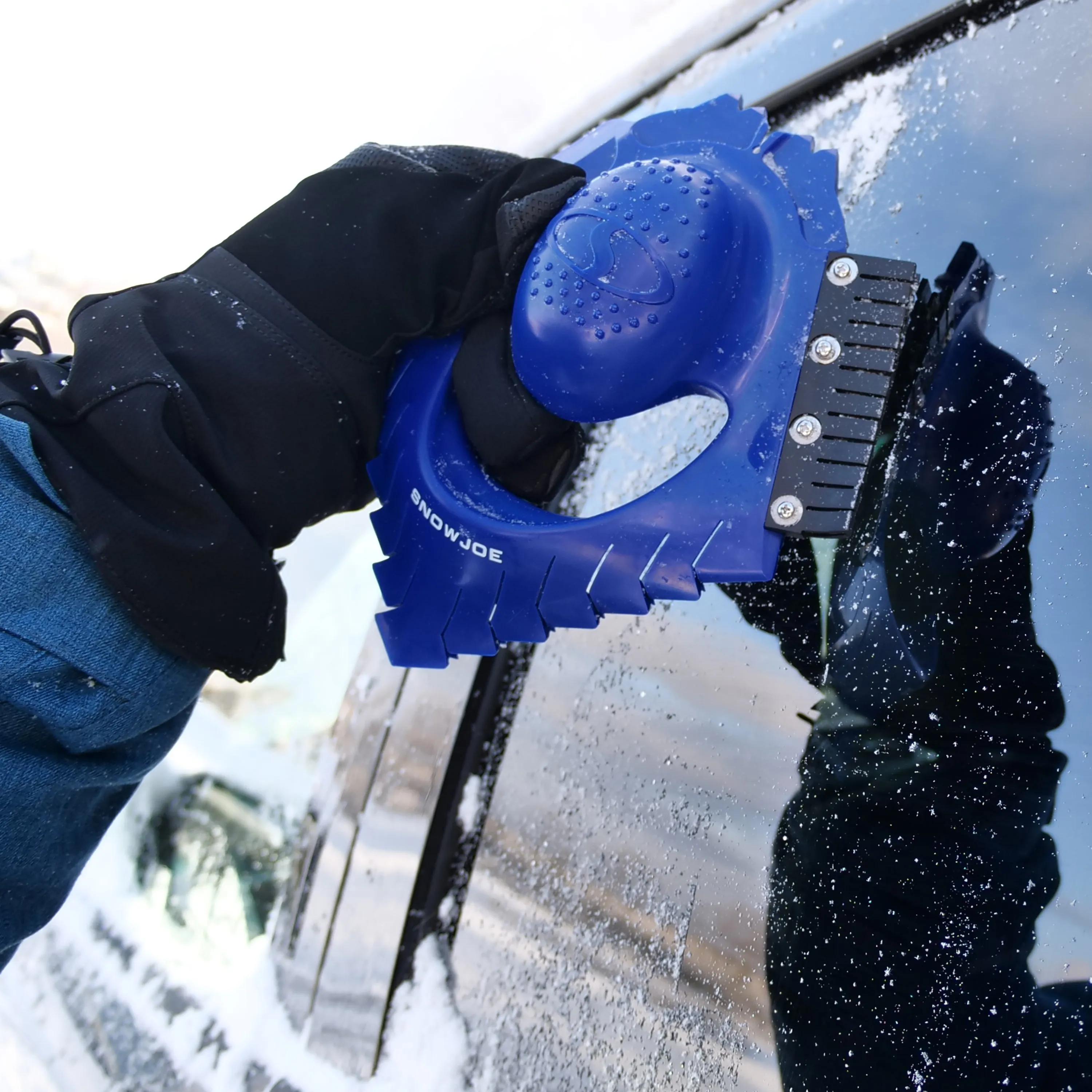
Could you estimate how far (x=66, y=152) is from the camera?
2066 mm

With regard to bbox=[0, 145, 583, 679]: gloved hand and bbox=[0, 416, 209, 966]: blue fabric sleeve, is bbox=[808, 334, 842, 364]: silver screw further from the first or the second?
bbox=[0, 416, 209, 966]: blue fabric sleeve

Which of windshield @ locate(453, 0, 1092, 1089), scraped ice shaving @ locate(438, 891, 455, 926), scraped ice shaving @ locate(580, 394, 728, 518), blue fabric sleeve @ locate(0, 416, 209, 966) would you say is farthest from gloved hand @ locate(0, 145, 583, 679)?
scraped ice shaving @ locate(438, 891, 455, 926)

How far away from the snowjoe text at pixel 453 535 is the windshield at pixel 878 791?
184 mm

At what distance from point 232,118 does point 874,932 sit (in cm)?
186

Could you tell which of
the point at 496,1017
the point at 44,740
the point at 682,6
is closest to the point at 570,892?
the point at 496,1017

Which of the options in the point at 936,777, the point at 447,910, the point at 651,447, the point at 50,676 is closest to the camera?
the point at 936,777

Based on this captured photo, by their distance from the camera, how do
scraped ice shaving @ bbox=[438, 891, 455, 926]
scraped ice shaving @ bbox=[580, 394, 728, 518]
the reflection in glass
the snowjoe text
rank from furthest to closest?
scraped ice shaving @ bbox=[438, 891, 455, 926], scraped ice shaving @ bbox=[580, 394, 728, 518], the snowjoe text, the reflection in glass

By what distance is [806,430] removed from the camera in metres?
0.64

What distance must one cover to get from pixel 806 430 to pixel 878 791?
23 centimetres

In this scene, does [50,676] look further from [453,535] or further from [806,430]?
[806,430]

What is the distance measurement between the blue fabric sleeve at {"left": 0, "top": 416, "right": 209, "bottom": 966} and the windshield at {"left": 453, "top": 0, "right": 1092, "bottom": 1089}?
15.3 inches

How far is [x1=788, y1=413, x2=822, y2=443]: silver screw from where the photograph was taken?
2.09ft

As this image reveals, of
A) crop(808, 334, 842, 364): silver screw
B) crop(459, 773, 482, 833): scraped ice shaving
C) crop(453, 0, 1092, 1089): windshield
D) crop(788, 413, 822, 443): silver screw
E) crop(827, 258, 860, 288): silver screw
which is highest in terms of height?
crop(827, 258, 860, 288): silver screw

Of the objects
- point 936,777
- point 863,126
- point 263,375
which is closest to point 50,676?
point 263,375
